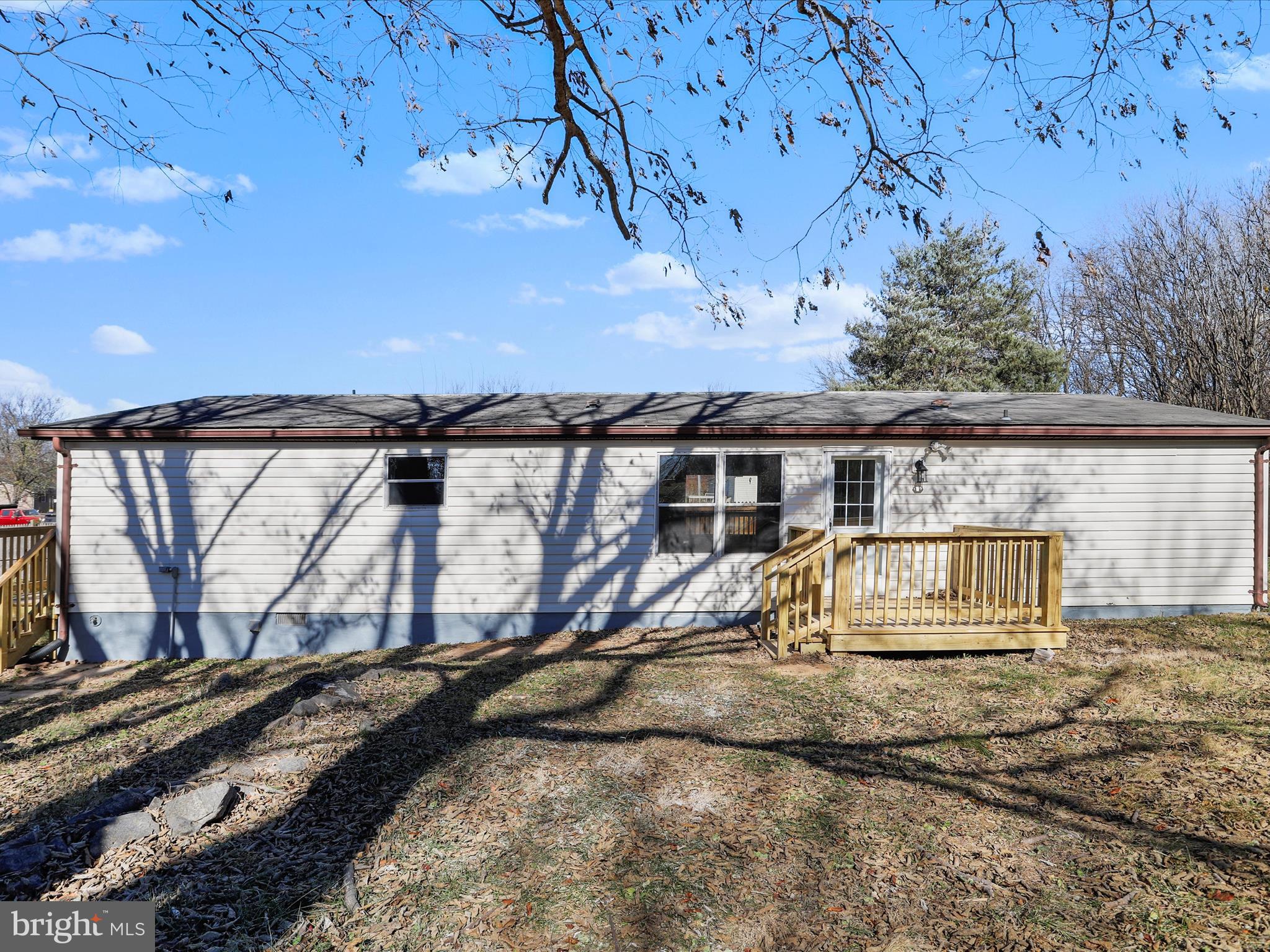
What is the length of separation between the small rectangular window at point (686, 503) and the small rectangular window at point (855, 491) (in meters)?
1.66

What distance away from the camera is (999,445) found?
30.3 ft

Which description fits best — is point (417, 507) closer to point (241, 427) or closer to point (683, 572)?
point (241, 427)

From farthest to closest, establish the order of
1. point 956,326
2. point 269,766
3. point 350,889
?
point 956,326 → point 269,766 → point 350,889

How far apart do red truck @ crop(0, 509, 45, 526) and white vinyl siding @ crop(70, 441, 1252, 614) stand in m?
21.9

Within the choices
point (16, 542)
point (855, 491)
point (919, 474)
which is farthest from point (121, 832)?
point (919, 474)

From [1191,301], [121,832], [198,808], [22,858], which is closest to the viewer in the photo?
[22,858]

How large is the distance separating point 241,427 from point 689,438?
18.6 ft

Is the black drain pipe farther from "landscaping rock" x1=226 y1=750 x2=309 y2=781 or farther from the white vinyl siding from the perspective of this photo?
"landscaping rock" x1=226 y1=750 x2=309 y2=781

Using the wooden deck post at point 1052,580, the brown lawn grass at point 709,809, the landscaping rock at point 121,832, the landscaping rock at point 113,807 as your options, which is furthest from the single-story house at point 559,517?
the landscaping rock at point 121,832

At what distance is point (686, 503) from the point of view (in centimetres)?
919

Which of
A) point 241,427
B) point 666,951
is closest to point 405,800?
point 666,951

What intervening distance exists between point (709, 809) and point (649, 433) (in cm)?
542

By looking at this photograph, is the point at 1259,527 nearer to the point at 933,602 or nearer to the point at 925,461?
the point at 925,461

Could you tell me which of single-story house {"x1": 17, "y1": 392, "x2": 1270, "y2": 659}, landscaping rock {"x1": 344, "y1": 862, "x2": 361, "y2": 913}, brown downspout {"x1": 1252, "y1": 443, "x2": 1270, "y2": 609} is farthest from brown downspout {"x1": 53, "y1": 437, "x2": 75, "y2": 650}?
brown downspout {"x1": 1252, "y1": 443, "x2": 1270, "y2": 609}
